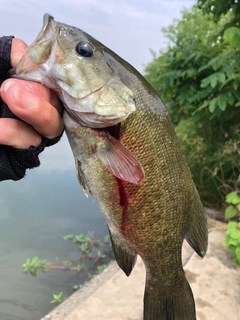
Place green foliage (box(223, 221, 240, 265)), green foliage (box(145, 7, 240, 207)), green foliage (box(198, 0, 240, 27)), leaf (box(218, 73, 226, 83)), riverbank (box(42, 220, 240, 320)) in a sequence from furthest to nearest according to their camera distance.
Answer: green foliage (box(145, 7, 240, 207)) → green foliage (box(198, 0, 240, 27)) → leaf (box(218, 73, 226, 83)) → green foliage (box(223, 221, 240, 265)) → riverbank (box(42, 220, 240, 320))

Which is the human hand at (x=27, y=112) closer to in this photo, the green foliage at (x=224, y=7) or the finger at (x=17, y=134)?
the finger at (x=17, y=134)

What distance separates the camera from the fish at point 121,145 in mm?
1037

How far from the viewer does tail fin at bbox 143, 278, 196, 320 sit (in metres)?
1.42

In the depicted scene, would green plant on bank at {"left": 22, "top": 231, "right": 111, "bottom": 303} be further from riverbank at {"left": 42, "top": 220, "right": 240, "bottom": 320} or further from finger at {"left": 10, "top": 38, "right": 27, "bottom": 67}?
finger at {"left": 10, "top": 38, "right": 27, "bottom": 67}

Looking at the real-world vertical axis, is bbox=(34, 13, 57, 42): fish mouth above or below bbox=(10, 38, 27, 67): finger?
above

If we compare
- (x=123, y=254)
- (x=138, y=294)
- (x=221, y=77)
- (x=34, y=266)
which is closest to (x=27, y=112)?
(x=123, y=254)

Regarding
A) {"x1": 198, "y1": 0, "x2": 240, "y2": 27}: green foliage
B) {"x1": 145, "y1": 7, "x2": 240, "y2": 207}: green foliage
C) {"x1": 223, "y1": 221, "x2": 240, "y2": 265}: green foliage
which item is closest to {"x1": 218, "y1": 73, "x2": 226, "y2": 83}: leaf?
{"x1": 145, "y1": 7, "x2": 240, "y2": 207}: green foliage

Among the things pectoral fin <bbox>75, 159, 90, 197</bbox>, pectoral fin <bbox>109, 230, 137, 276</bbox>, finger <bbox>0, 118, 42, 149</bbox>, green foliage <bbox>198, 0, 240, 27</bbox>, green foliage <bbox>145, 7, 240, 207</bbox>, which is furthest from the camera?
green foliage <bbox>145, 7, 240, 207</bbox>

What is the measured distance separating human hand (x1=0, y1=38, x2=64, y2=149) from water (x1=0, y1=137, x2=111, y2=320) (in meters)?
2.49

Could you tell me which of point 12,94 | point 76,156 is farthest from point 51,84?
point 76,156

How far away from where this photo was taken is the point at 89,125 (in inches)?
42.9

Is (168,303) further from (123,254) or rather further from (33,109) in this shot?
(33,109)

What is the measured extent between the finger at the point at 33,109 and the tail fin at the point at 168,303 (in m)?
0.79

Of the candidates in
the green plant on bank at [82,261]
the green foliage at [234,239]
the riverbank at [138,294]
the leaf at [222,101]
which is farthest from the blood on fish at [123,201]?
the leaf at [222,101]
